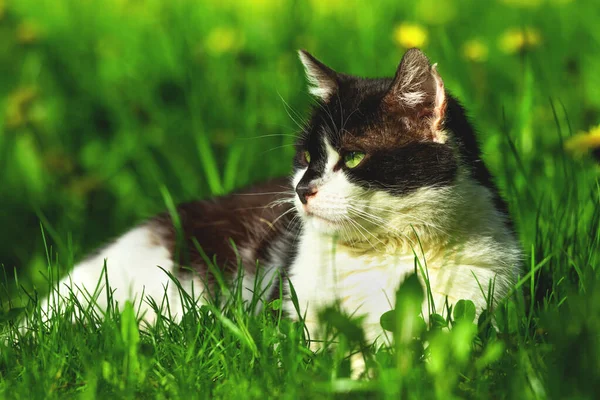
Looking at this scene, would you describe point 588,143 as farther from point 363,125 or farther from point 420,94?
point 363,125

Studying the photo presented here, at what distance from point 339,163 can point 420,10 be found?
11.0 ft

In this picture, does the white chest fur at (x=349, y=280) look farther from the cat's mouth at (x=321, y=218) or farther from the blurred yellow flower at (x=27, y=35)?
the blurred yellow flower at (x=27, y=35)

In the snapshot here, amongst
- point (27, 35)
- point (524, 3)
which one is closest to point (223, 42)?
point (27, 35)

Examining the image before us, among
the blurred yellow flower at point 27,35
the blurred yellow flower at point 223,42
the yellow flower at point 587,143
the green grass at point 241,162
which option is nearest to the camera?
the green grass at point 241,162

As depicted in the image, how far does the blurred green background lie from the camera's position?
3.50 meters

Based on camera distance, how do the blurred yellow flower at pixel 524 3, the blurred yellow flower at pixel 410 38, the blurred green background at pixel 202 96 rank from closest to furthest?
1. the blurred yellow flower at pixel 410 38
2. the blurred green background at pixel 202 96
3. the blurred yellow flower at pixel 524 3

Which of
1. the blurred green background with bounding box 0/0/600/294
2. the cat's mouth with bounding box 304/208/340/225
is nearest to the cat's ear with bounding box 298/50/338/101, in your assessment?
the cat's mouth with bounding box 304/208/340/225

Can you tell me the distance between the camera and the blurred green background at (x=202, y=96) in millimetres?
3504

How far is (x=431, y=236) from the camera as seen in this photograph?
6.86 feet

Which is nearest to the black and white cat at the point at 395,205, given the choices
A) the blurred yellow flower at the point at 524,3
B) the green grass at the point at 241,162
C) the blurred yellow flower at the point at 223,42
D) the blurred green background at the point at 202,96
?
the green grass at the point at 241,162

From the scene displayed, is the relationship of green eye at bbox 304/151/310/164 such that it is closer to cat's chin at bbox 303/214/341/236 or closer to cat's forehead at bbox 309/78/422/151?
cat's forehead at bbox 309/78/422/151

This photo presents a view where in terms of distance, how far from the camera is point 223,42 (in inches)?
172

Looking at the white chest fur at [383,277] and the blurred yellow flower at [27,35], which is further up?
the blurred yellow flower at [27,35]

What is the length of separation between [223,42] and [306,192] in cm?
249
